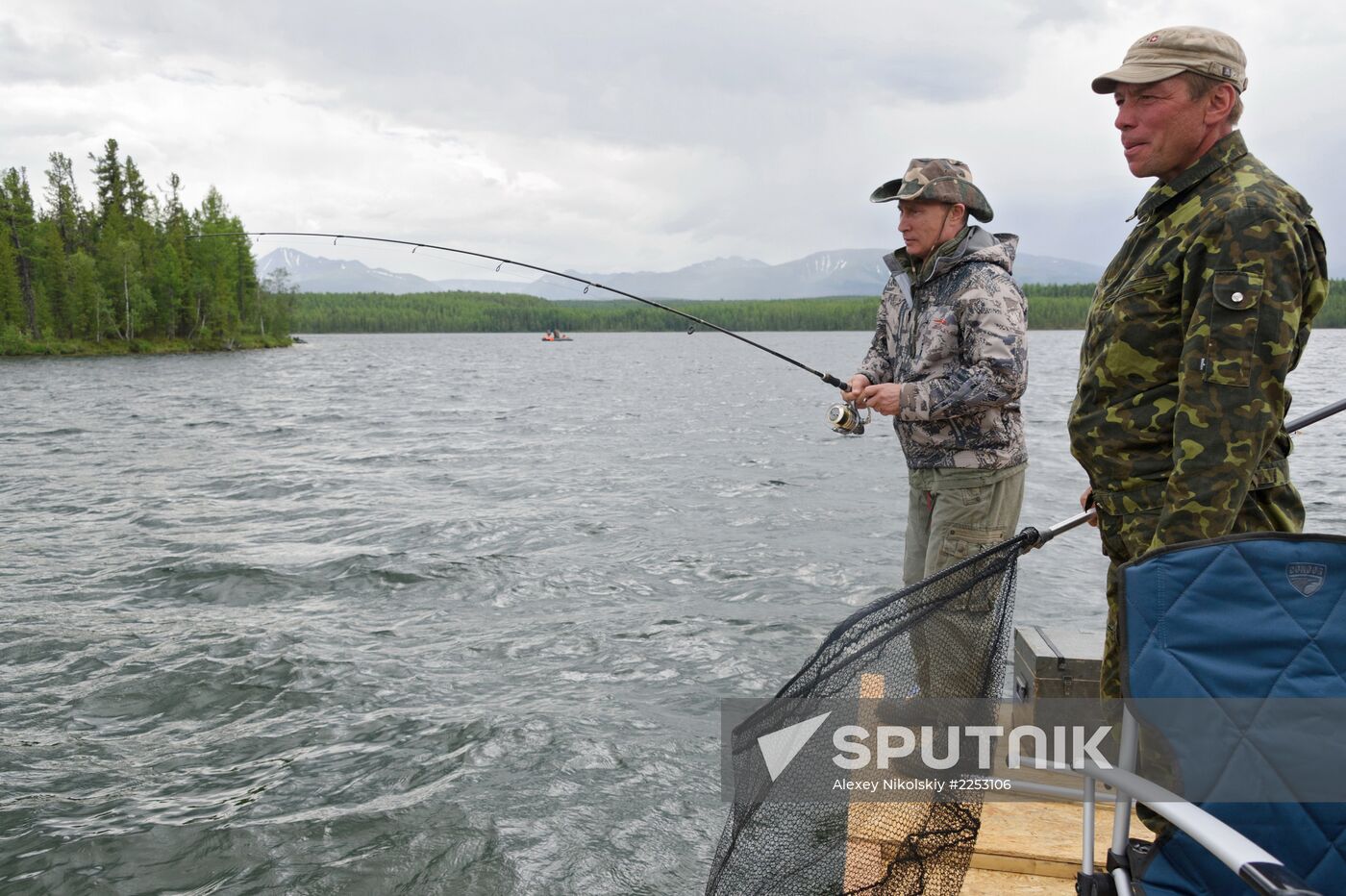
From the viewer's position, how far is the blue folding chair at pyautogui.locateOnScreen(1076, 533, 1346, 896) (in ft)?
7.28

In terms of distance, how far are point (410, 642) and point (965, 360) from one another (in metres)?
6.08

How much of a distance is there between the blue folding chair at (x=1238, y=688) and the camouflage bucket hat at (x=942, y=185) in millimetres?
2307

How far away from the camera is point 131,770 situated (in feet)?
20.9

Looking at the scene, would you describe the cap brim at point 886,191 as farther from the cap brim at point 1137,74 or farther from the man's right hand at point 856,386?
the cap brim at point 1137,74

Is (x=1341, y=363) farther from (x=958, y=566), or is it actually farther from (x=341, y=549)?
(x=958, y=566)

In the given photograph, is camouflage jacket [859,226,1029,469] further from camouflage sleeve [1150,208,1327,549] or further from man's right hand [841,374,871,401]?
camouflage sleeve [1150,208,1327,549]

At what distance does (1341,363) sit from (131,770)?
63.8 metres

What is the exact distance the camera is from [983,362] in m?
4.26

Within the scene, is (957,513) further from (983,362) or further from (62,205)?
(62,205)

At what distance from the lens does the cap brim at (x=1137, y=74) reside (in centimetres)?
277

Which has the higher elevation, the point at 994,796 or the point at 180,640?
the point at 994,796

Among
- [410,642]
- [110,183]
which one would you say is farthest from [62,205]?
[410,642]

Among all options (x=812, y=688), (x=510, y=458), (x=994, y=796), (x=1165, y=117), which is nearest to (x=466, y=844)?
(x=994, y=796)

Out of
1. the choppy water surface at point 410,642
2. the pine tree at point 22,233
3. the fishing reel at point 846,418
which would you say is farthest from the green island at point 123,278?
the fishing reel at point 846,418
